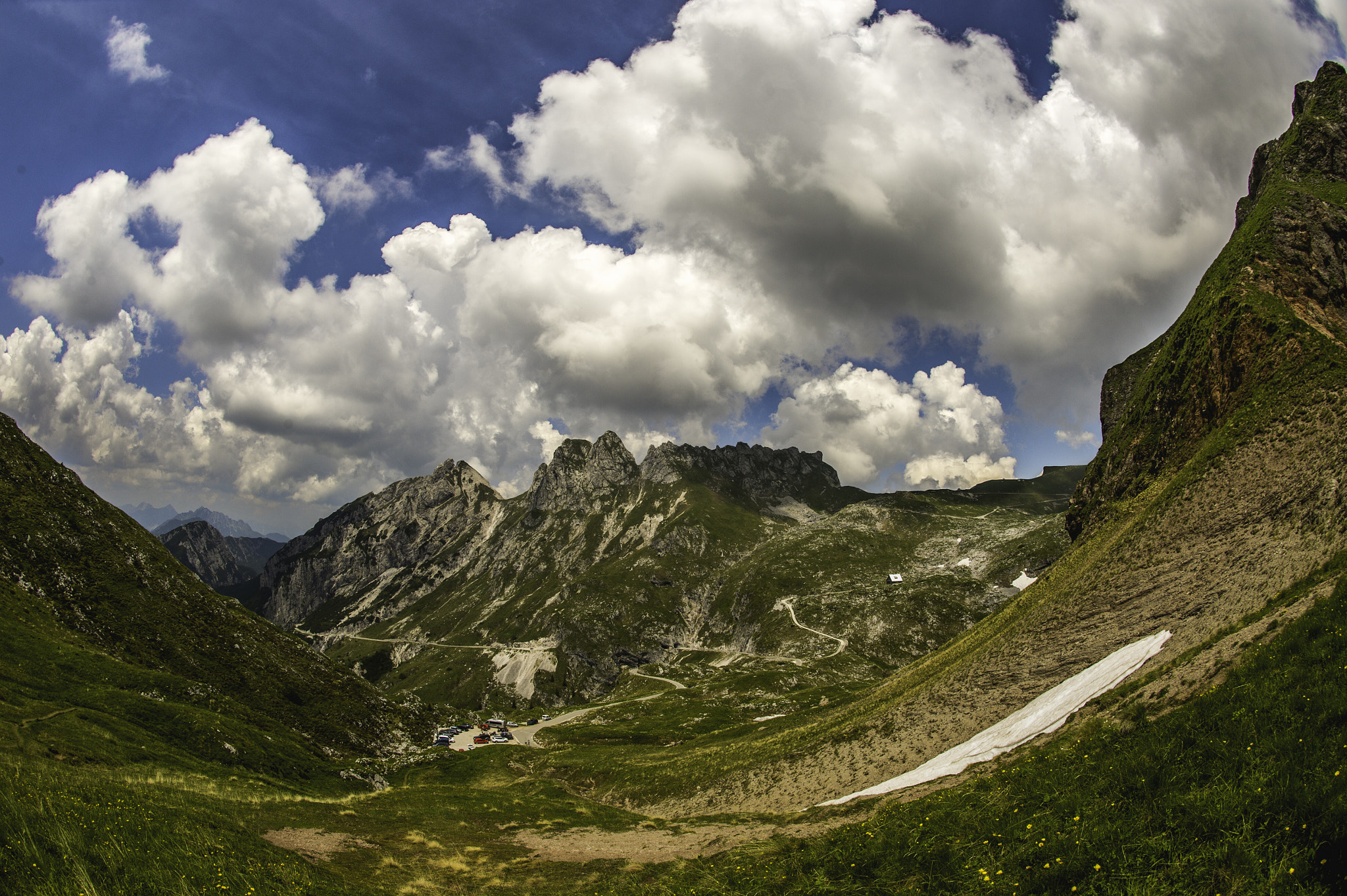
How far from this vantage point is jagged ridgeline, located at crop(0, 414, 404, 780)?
147ft

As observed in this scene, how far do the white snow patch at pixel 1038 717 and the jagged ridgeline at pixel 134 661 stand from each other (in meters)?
53.5

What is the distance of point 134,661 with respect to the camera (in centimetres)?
6938

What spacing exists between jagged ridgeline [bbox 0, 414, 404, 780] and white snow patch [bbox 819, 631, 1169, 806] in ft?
175

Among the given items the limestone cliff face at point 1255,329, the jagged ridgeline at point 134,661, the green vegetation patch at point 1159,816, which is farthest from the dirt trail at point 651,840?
the limestone cliff face at point 1255,329

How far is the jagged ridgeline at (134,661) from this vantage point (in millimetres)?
44812

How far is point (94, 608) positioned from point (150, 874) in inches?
3607

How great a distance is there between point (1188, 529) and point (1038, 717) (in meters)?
29.9

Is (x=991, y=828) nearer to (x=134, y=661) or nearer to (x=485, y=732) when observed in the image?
(x=134, y=661)

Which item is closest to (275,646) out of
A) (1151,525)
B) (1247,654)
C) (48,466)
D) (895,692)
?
(48,466)

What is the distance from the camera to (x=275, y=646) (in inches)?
3720

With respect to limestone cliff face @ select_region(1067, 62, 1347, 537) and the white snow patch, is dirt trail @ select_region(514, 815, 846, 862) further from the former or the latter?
limestone cliff face @ select_region(1067, 62, 1347, 537)

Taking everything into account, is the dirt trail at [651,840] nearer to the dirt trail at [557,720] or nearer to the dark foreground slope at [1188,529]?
the dark foreground slope at [1188,529]

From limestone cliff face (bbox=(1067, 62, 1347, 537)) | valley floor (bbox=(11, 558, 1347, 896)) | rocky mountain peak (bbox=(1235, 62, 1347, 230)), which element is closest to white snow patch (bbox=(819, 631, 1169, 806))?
valley floor (bbox=(11, 558, 1347, 896))

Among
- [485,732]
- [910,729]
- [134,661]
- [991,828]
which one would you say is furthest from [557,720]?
[991,828]
